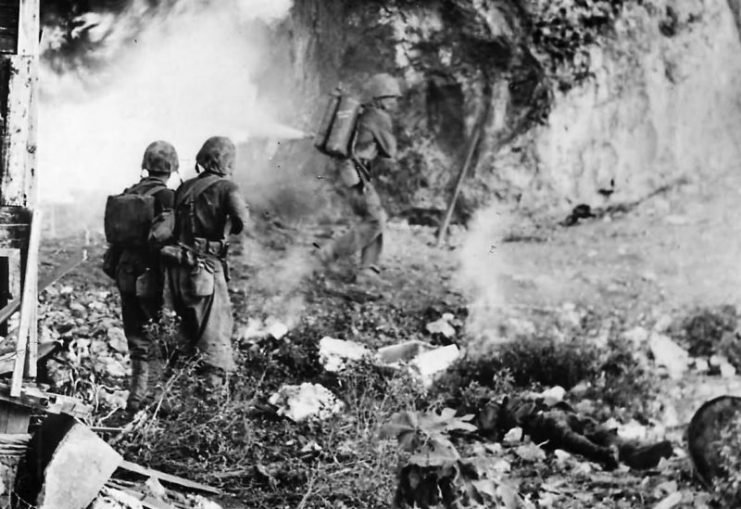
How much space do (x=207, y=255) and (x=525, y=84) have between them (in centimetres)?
184

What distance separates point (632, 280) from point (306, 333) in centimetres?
166

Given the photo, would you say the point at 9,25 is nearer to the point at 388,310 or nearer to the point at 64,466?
the point at 64,466

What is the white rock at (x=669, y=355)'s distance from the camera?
5.64 metres

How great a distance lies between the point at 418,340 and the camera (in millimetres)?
5883

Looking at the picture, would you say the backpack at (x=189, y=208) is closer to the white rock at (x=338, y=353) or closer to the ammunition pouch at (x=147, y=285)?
the ammunition pouch at (x=147, y=285)

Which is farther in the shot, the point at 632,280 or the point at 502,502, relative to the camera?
the point at 632,280

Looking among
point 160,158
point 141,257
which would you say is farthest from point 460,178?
point 141,257

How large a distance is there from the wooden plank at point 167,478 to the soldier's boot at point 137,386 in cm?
34

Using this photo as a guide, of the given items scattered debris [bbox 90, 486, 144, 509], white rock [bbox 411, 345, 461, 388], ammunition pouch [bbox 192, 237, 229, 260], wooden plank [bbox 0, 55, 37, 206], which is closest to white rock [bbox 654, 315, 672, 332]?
white rock [bbox 411, 345, 461, 388]

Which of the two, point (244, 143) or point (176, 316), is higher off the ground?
point (244, 143)

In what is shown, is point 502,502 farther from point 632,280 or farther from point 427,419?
point 632,280

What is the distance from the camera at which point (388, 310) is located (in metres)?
5.92

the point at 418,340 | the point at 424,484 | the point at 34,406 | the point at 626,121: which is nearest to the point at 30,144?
the point at 34,406

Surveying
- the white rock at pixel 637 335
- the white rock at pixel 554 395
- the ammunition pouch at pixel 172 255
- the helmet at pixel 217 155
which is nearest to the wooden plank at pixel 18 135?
the ammunition pouch at pixel 172 255
